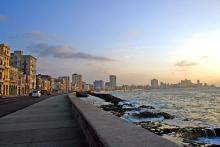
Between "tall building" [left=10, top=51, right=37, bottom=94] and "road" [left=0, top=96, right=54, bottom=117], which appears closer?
"road" [left=0, top=96, right=54, bottom=117]

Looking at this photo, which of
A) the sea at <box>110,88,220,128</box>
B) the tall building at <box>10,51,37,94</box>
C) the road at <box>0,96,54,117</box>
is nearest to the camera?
the road at <box>0,96,54,117</box>

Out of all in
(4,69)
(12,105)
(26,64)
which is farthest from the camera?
(26,64)

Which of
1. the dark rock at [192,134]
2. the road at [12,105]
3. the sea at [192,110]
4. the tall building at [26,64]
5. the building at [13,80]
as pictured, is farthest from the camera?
the tall building at [26,64]

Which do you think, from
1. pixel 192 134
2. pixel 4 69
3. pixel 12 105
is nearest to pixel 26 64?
pixel 4 69

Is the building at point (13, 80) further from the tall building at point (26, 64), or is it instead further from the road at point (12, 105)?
the road at point (12, 105)

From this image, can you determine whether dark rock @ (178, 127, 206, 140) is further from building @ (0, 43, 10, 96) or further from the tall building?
the tall building

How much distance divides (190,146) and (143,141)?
11244 mm

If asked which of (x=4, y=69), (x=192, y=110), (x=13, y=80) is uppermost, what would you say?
(x=4, y=69)

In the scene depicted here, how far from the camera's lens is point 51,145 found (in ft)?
27.2

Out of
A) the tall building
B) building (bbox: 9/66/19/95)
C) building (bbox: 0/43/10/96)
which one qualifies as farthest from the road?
the tall building

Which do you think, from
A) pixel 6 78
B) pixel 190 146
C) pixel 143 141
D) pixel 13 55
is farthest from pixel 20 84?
pixel 143 141

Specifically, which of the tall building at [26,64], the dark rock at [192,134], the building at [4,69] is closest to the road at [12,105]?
the dark rock at [192,134]

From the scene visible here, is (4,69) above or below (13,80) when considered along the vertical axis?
above

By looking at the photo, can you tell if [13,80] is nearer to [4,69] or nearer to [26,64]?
[4,69]
